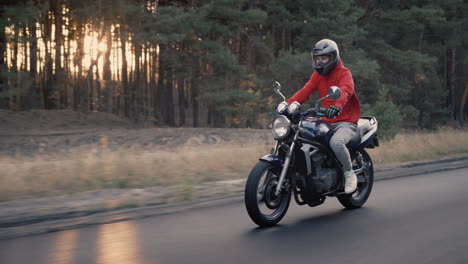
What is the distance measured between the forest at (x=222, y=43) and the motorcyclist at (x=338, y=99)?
1733 centimetres

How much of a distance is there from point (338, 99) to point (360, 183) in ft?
5.42

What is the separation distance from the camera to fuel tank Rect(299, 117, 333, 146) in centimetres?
666

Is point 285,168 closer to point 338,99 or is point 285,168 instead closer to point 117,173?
point 338,99

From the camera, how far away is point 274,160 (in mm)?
6301

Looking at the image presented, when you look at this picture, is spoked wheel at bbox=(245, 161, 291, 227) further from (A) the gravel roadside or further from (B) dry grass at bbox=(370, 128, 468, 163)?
(B) dry grass at bbox=(370, 128, 468, 163)

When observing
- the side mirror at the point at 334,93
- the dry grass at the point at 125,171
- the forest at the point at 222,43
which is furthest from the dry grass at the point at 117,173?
the forest at the point at 222,43

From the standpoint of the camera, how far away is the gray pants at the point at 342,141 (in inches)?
269

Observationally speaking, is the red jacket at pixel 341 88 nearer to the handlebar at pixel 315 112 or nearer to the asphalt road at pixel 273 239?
the handlebar at pixel 315 112

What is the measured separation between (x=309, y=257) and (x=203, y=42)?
A: 88.2ft

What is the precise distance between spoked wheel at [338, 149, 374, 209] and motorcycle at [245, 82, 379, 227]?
43cm

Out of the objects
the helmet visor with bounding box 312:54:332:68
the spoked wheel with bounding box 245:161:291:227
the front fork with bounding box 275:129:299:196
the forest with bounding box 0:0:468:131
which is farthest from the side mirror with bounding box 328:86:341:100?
the forest with bounding box 0:0:468:131

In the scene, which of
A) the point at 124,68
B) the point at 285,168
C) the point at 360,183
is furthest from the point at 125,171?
the point at 124,68

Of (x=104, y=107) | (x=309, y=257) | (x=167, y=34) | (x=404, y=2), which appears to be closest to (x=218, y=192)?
(x=309, y=257)

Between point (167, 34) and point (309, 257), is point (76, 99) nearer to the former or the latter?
point (167, 34)
